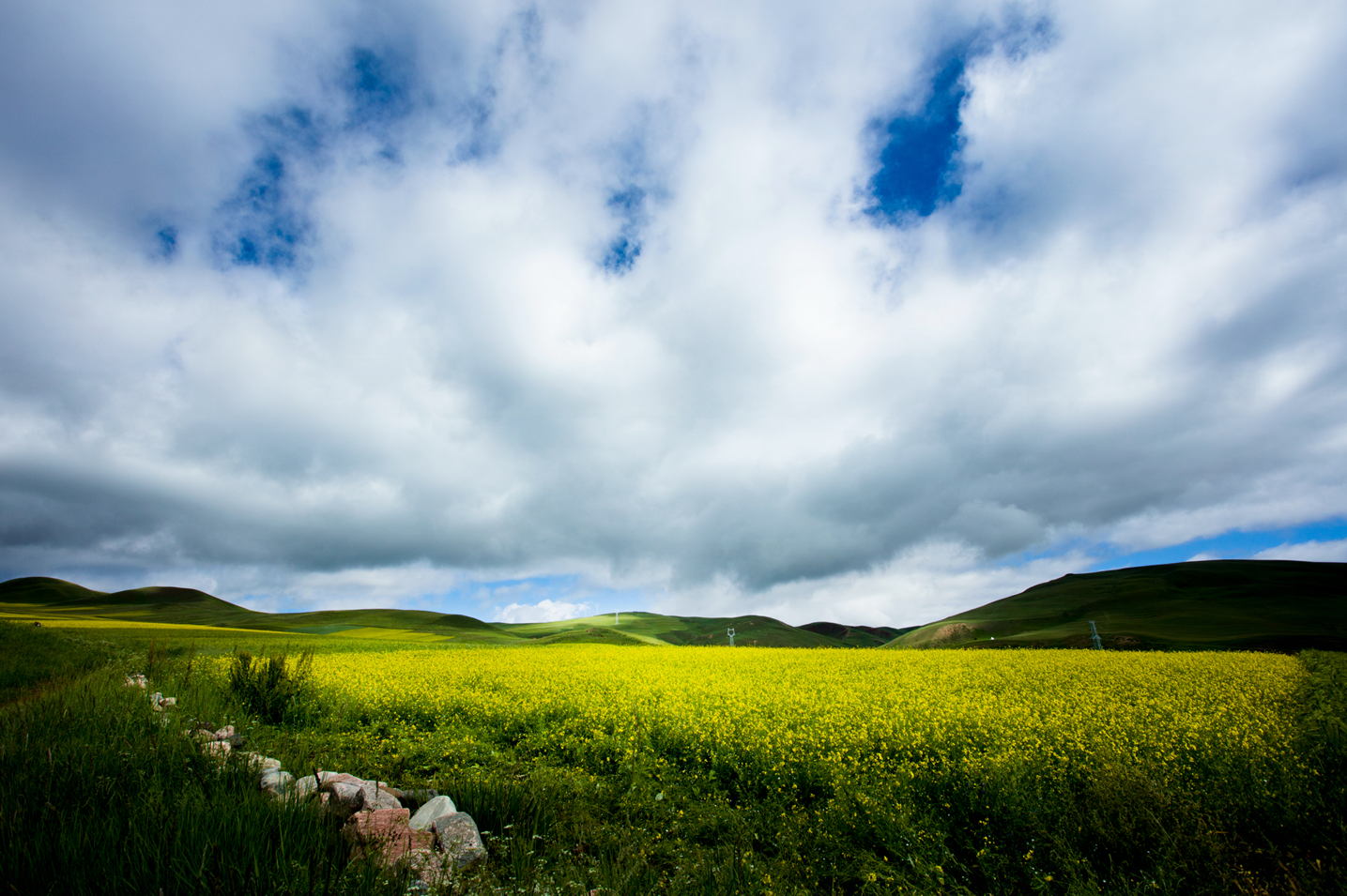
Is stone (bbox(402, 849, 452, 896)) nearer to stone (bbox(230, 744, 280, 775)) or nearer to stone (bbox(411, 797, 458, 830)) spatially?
stone (bbox(411, 797, 458, 830))

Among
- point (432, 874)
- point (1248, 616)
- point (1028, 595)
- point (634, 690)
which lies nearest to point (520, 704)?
point (634, 690)

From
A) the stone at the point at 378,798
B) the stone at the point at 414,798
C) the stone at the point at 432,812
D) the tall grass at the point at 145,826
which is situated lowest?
the stone at the point at 414,798

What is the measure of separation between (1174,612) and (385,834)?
82.9m

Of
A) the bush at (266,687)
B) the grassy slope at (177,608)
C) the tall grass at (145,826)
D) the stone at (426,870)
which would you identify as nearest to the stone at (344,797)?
the tall grass at (145,826)

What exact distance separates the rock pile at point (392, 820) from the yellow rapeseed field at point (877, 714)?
3504 mm

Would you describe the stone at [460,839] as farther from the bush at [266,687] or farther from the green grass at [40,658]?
the green grass at [40,658]

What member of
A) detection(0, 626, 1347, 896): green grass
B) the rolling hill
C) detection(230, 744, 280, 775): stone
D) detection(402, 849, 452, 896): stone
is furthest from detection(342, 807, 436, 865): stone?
the rolling hill

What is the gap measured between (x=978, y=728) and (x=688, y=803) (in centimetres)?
522

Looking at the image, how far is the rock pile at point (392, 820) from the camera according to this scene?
4.71 m

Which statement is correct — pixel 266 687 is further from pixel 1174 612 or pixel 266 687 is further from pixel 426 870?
pixel 1174 612

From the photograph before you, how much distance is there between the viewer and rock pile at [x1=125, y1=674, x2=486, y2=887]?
471 cm

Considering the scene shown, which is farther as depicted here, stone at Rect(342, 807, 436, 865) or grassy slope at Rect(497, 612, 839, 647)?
grassy slope at Rect(497, 612, 839, 647)

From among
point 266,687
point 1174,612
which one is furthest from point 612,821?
point 1174,612

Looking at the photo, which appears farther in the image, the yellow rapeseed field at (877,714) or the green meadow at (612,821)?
the yellow rapeseed field at (877,714)
